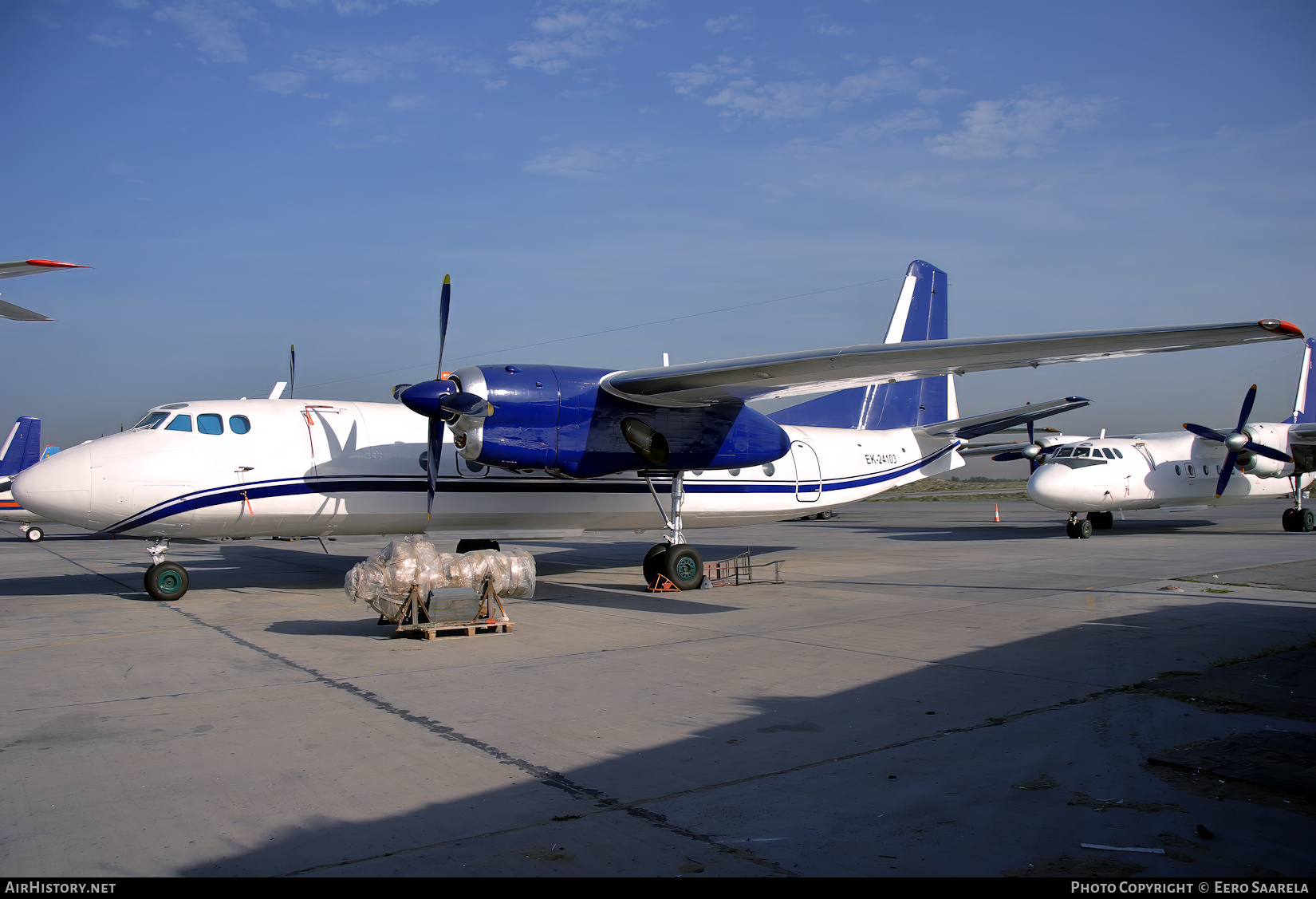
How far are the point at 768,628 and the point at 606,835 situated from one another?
6.15m

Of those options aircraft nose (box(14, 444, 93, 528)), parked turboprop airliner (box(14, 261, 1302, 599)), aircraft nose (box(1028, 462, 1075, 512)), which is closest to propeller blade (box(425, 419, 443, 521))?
parked turboprop airliner (box(14, 261, 1302, 599))

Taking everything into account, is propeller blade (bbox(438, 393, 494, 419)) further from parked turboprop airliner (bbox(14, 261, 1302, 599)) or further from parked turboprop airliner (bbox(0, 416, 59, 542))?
parked turboprop airliner (bbox(0, 416, 59, 542))

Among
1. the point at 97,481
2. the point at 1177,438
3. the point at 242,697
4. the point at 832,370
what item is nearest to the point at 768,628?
the point at 832,370

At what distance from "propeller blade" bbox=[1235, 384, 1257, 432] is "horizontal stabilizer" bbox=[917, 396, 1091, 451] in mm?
9409

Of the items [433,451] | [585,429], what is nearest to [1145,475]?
[585,429]

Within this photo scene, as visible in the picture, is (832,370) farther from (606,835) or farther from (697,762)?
(606,835)

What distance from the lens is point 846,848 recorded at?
388cm

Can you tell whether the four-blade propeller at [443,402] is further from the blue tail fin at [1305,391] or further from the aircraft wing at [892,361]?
the blue tail fin at [1305,391]

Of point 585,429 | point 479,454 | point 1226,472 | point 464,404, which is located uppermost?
point 464,404

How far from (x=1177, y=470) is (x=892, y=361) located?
17.4 metres

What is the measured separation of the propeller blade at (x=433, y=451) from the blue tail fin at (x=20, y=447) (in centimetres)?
2950

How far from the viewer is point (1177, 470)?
23641mm

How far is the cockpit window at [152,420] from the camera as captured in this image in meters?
12.8

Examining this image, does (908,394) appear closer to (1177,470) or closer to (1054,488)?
(1054,488)
